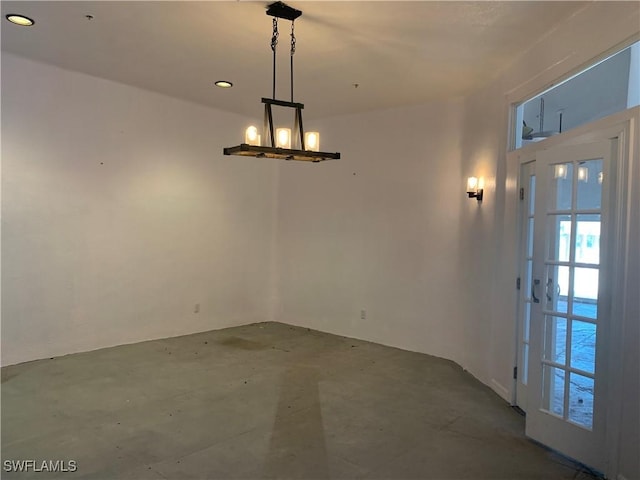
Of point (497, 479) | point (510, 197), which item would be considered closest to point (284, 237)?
point (510, 197)

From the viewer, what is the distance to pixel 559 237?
3059 mm

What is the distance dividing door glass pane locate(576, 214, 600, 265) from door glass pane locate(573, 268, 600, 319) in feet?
0.24

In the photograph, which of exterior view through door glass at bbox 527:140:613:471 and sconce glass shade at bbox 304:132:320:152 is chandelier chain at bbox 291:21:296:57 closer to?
sconce glass shade at bbox 304:132:320:152

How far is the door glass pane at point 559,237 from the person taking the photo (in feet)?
9.78

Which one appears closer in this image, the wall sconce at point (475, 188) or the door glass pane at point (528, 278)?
the door glass pane at point (528, 278)

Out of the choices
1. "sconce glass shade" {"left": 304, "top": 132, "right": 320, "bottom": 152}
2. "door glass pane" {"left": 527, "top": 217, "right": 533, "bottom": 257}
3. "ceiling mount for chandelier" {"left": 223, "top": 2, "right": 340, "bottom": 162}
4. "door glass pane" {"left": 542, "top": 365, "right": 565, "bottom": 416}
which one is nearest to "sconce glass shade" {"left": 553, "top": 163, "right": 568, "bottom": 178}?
"door glass pane" {"left": 527, "top": 217, "right": 533, "bottom": 257}

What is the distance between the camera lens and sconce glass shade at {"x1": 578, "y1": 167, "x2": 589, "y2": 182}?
287 cm

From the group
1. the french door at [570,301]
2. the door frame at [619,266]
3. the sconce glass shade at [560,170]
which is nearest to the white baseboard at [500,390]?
the french door at [570,301]

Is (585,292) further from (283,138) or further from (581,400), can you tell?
(283,138)

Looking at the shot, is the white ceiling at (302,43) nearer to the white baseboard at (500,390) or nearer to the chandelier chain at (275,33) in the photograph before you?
the chandelier chain at (275,33)

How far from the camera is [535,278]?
3.25 m

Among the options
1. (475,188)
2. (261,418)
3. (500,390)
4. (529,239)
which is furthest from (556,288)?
(261,418)

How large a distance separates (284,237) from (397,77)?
10.2ft

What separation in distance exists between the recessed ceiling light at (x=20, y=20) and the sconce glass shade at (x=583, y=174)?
162 inches
